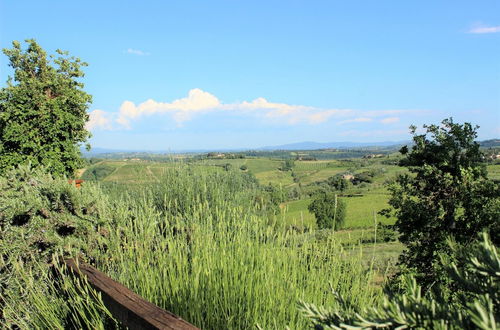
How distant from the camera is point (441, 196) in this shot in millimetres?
9258

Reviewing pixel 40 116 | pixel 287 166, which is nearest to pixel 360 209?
pixel 287 166

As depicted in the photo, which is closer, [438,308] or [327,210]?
[438,308]

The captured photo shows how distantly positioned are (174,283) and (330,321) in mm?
1855

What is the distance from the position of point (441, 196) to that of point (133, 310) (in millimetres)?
9190

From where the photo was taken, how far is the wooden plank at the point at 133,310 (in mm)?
1564

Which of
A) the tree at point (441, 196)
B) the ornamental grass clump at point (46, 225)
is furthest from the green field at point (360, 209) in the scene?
the ornamental grass clump at point (46, 225)

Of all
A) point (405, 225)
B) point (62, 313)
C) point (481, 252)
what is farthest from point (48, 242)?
point (405, 225)

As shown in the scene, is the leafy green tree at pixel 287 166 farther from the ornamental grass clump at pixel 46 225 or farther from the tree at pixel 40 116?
the ornamental grass clump at pixel 46 225

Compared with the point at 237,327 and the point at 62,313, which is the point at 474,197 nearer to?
the point at 237,327

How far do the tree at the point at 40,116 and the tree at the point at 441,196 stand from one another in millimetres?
9855

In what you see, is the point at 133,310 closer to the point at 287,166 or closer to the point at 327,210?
the point at 327,210

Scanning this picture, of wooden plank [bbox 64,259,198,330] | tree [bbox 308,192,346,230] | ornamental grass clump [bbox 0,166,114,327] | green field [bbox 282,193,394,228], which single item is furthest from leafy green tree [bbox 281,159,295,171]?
wooden plank [bbox 64,259,198,330]

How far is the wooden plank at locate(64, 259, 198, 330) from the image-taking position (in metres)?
1.56

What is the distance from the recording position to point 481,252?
0.81 metres
